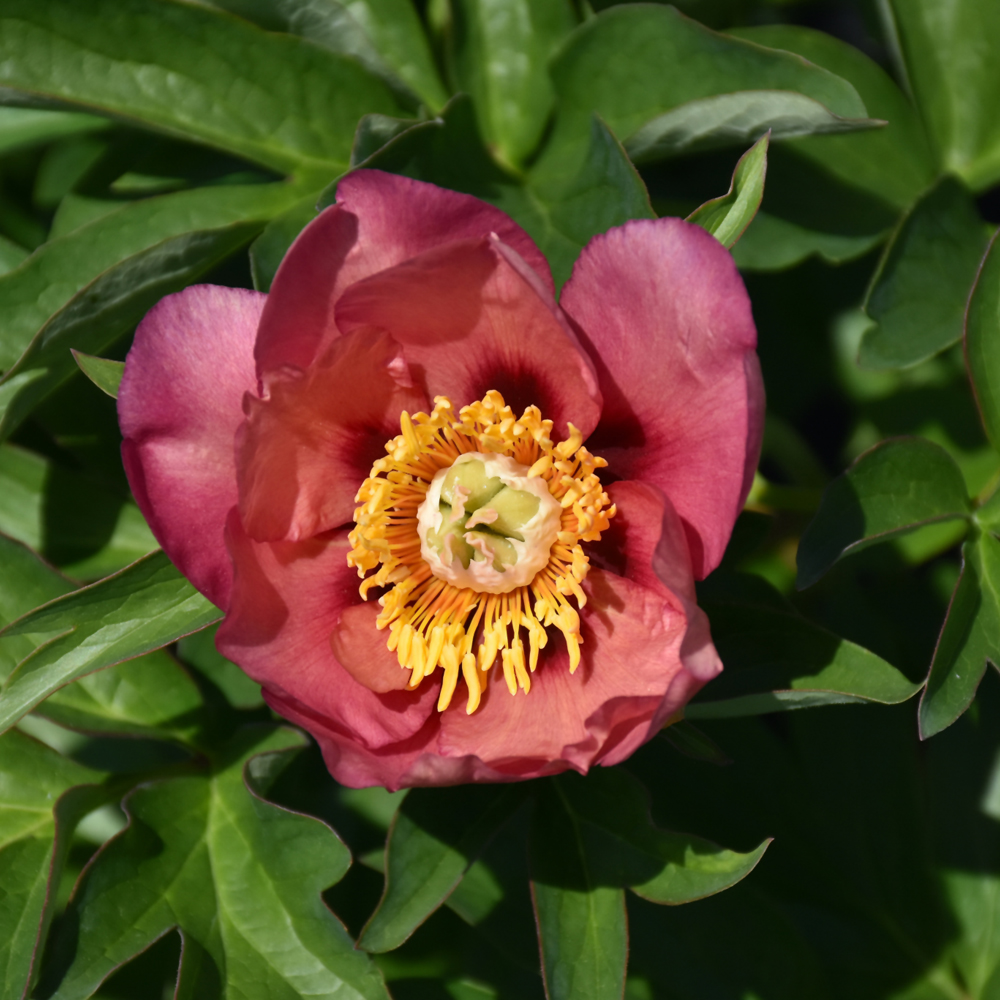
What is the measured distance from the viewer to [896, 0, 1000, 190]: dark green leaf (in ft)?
5.17

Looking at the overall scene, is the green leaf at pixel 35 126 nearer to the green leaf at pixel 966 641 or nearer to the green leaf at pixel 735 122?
the green leaf at pixel 735 122

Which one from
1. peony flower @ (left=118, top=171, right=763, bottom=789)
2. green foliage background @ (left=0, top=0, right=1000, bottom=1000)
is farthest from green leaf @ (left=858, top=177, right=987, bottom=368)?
peony flower @ (left=118, top=171, right=763, bottom=789)

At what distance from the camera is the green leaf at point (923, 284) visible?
4.61 ft

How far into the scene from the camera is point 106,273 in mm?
1255

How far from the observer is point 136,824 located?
1.34 metres

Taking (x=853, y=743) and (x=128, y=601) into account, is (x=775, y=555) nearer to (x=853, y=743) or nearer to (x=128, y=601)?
(x=853, y=743)

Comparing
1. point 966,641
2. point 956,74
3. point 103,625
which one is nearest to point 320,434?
point 103,625

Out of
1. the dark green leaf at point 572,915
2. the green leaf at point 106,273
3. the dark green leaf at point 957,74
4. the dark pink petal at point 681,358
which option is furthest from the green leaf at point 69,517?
the dark green leaf at point 957,74

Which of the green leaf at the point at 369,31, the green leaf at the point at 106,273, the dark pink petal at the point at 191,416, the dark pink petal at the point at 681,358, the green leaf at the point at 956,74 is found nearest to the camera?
the dark pink petal at the point at 681,358

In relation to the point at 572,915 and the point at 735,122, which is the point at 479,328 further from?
the point at 572,915

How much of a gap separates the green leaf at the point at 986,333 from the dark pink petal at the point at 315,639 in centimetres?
74

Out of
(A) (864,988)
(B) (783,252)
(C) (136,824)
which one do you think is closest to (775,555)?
(B) (783,252)

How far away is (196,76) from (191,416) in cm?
56

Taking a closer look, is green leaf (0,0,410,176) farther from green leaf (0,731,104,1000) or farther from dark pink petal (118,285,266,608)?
green leaf (0,731,104,1000)
